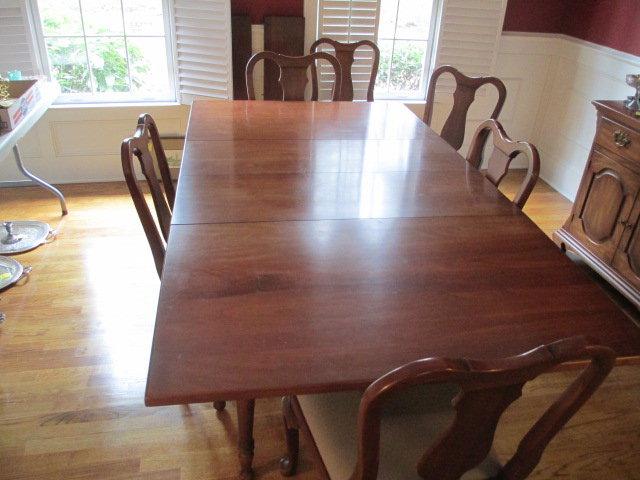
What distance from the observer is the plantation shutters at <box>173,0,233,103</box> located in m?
2.97

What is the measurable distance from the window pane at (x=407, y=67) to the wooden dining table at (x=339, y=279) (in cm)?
181

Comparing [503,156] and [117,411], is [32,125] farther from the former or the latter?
[503,156]

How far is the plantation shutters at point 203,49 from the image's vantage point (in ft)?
9.73

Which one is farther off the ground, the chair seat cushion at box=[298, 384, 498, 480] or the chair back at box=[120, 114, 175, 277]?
the chair back at box=[120, 114, 175, 277]

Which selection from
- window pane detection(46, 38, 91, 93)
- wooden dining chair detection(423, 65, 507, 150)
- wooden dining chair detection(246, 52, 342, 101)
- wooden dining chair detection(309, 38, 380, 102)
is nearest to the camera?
wooden dining chair detection(423, 65, 507, 150)

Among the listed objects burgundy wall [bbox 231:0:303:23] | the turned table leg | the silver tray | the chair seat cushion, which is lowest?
the silver tray

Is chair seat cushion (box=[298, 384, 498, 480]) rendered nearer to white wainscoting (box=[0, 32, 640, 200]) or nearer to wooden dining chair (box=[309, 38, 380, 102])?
wooden dining chair (box=[309, 38, 380, 102])

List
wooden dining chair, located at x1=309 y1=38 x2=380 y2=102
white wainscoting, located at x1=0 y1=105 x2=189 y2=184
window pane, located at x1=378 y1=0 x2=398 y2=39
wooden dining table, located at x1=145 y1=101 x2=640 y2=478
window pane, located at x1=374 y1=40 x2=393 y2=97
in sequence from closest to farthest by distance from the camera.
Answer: wooden dining table, located at x1=145 y1=101 x2=640 y2=478 → wooden dining chair, located at x1=309 y1=38 x2=380 y2=102 → white wainscoting, located at x1=0 y1=105 x2=189 y2=184 → window pane, located at x1=378 y1=0 x2=398 y2=39 → window pane, located at x1=374 y1=40 x2=393 y2=97

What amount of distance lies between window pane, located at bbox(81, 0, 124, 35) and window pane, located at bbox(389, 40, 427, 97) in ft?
5.78

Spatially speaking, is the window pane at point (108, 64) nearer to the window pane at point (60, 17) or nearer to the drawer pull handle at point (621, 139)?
the window pane at point (60, 17)

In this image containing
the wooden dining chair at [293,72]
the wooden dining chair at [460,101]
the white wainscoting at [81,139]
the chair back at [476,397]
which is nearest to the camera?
the chair back at [476,397]

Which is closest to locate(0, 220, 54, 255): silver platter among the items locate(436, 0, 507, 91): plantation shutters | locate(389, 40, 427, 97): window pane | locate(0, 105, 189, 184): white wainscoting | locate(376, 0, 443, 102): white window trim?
locate(0, 105, 189, 184): white wainscoting

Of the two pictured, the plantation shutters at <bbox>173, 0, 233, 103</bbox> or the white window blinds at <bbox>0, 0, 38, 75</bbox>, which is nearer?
the white window blinds at <bbox>0, 0, 38, 75</bbox>

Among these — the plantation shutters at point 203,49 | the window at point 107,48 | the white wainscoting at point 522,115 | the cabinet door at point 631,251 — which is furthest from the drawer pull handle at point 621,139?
the window at point 107,48
